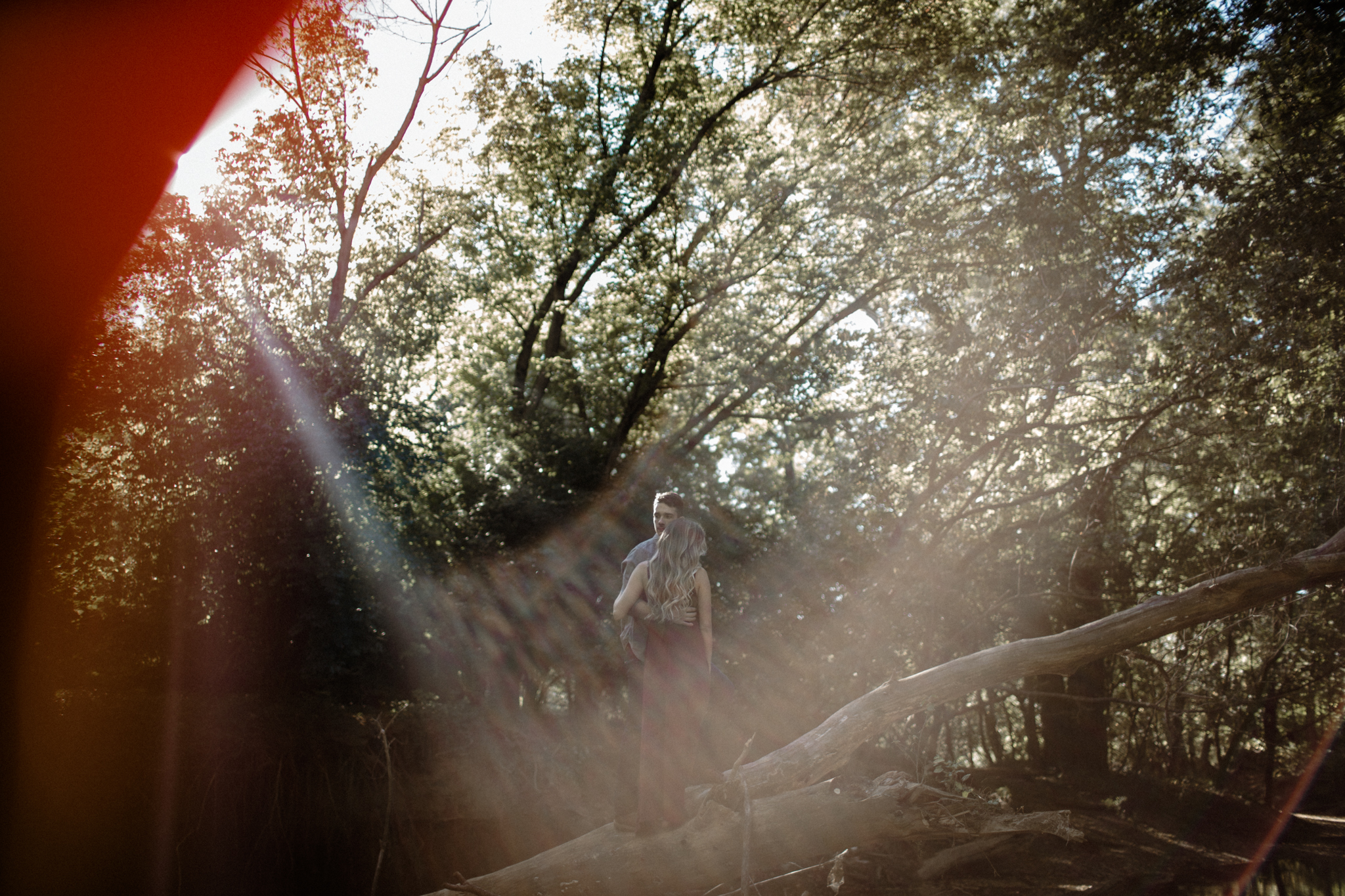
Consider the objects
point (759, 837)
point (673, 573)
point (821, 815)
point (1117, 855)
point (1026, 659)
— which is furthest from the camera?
point (1117, 855)

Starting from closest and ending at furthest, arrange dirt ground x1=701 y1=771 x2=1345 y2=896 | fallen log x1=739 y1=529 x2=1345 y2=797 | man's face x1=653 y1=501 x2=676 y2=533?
man's face x1=653 y1=501 x2=676 y2=533, fallen log x1=739 y1=529 x2=1345 y2=797, dirt ground x1=701 y1=771 x2=1345 y2=896

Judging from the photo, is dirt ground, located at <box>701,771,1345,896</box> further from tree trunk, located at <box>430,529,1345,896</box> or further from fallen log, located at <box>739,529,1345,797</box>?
fallen log, located at <box>739,529,1345,797</box>

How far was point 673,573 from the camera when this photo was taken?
4.45m

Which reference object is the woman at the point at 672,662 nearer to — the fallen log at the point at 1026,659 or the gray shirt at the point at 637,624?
the gray shirt at the point at 637,624

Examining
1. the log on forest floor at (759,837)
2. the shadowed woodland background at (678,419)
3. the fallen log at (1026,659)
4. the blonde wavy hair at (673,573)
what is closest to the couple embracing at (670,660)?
the blonde wavy hair at (673,573)

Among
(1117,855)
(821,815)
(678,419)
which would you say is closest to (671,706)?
(821,815)

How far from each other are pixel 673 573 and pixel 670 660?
19.4 inches

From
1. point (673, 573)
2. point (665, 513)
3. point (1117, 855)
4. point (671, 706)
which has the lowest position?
point (1117, 855)

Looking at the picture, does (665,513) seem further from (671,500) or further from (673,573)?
(673,573)

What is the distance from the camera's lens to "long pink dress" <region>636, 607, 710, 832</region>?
14.6ft

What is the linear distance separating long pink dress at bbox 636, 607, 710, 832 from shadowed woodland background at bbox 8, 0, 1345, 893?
113 inches

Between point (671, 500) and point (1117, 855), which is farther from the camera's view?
point (1117, 855)

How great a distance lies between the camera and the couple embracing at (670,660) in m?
4.45

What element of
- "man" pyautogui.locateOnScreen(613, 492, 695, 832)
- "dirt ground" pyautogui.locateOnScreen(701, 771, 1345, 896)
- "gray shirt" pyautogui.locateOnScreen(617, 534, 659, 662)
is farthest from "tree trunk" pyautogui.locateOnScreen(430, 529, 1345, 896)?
"gray shirt" pyautogui.locateOnScreen(617, 534, 659, 662)
